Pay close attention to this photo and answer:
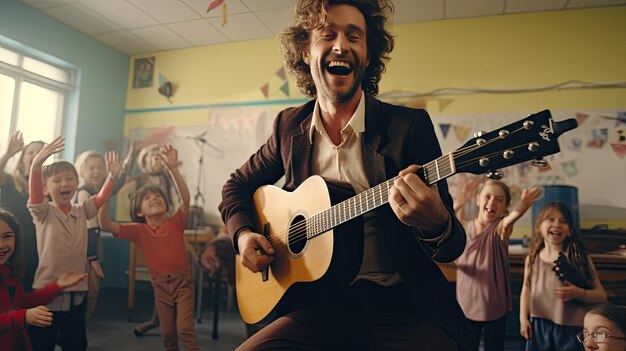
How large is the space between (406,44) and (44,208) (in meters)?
2.26

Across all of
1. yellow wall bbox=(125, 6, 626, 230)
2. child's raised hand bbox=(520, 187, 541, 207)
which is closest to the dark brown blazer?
yellow wall bbox=(125, 6, 626, 230)

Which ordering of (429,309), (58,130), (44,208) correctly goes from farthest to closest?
1. (58,130)
2. (44,208)
3. (429,309)

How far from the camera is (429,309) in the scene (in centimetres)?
110

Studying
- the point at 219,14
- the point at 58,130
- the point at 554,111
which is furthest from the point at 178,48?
the point at 554,111

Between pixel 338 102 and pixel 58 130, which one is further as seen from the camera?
pixel 58 130

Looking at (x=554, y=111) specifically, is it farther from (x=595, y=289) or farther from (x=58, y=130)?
(x=58, y=130)

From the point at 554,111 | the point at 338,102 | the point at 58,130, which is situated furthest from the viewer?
the point at 58,130

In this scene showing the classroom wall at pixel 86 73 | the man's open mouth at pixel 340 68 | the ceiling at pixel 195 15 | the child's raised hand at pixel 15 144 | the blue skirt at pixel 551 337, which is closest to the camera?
the man's open mouth at pixel 340 68

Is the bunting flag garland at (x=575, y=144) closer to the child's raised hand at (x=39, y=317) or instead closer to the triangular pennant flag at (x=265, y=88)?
the triangular pennant flag at (x=265, y=88)

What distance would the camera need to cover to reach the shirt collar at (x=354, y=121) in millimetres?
1372

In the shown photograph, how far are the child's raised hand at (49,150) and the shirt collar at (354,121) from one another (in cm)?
188

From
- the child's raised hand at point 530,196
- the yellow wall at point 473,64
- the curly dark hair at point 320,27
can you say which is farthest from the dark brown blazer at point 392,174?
the child's raised hand at point 530,196

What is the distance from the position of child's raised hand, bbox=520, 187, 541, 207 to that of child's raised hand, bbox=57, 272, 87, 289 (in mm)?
2509

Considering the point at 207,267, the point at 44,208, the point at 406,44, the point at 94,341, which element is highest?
the point at 406,44
